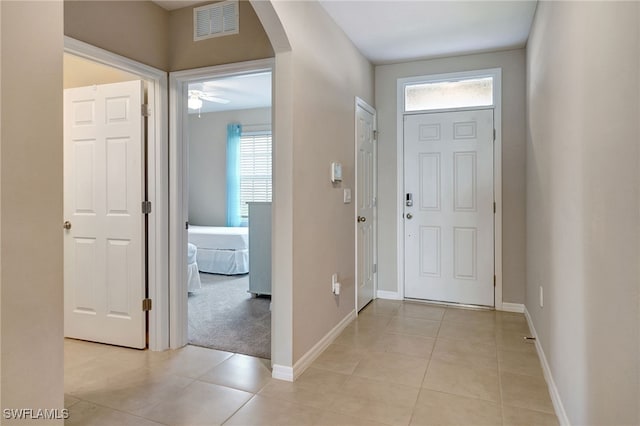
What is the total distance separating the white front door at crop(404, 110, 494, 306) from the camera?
395cm

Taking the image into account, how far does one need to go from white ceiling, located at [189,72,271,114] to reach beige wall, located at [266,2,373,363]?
5.87 feet

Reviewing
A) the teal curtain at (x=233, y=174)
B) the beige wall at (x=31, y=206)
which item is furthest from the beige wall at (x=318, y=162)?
the teal curtain at (x=233, y=174)

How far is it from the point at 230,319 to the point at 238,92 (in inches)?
139

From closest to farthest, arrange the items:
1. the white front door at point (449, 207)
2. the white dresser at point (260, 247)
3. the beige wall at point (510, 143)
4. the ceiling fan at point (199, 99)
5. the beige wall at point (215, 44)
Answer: the beige wall at point (215, 44) → the beige wall at point (510, 143) → the white front door at point (449, 207) → the white dresser at point (260, 247) → the ceiling fan at point (199, 99)

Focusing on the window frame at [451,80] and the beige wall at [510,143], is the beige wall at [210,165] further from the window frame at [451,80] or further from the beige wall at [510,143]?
the beige wall at [510,143]

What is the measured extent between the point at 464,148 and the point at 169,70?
2805 millimetres

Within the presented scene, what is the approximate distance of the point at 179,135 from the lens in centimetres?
294

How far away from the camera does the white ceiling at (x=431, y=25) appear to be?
296cm

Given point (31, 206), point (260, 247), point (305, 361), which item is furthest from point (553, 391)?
point (260, 247)

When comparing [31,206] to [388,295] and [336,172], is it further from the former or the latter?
[388,295]

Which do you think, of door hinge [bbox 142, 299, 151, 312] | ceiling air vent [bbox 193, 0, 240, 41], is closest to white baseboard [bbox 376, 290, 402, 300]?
door hinge [bbox 142, 299, 151, 312]

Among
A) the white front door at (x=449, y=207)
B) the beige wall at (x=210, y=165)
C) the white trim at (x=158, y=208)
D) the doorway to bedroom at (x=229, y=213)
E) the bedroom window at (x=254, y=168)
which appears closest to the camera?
the white trim at (x=158, y=208)

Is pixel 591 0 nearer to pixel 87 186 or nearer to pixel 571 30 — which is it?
pixel 571 30

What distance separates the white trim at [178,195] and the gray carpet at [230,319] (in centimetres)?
28
